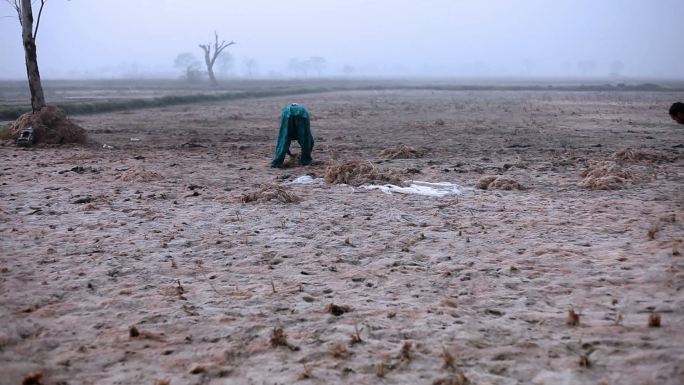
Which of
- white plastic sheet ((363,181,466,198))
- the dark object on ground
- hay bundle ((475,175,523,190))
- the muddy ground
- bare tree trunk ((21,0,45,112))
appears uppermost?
bare tree trunk ((21,0,45,112))

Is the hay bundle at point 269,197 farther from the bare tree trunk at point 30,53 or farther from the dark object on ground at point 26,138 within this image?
the bare tree trunk at point 30,53

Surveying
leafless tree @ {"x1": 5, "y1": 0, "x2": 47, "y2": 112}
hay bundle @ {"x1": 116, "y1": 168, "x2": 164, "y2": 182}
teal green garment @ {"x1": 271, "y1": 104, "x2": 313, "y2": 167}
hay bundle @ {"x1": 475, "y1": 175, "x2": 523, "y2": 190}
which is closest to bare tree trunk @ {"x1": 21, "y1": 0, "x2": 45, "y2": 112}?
leafless tree @ {"x1": 5, "y1": 0, "x2": 47, "y2": 112}

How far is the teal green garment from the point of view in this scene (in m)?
11.9

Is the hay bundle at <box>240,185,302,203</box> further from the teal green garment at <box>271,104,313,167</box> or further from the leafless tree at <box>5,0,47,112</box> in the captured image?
the leafless tree at <box>5,0,47,112</box>

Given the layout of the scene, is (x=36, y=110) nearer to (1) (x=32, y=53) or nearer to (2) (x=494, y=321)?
(1) (x=32, y=53)

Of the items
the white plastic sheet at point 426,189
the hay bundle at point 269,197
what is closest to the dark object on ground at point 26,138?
the white plastic sheet at point 426,189

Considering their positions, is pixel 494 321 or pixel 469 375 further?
pixel 494 321

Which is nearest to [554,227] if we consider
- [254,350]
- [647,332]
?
[647,332]

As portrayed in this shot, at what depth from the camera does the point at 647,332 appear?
408cm

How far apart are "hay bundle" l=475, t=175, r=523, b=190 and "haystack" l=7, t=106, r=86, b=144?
10.7m

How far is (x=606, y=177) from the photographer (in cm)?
949

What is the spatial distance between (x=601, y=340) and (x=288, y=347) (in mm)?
2240

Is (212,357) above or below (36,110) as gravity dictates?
below

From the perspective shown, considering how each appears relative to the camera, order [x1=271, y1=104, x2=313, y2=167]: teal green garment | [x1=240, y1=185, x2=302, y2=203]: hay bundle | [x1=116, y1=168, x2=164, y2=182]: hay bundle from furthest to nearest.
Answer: [x1=271, y1=104, x2=313, y2=167]: teal green garment < [x1=116, y1=168, x2=164, y2=182]: hay bundle < [x1=240, y1=185, x2=302, y2=203]: hay bundle
